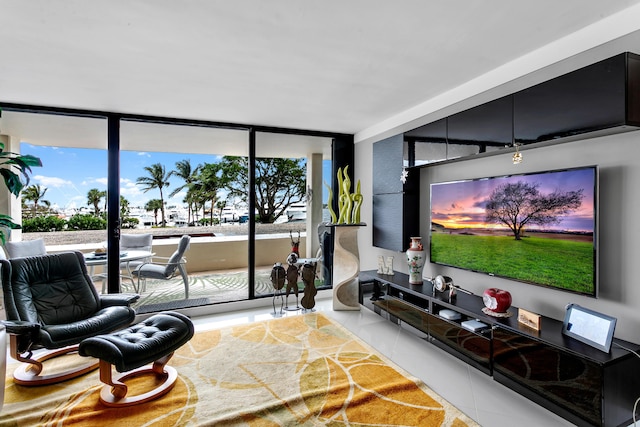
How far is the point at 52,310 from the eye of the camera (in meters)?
2.84

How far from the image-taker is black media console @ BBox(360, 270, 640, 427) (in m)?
1.80

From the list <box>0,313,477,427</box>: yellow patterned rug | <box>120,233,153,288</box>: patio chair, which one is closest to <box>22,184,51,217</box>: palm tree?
<box>120,233,153,288</box>: patio chair

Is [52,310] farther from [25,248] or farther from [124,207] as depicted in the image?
[124,207]

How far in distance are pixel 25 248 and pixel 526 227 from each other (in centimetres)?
489

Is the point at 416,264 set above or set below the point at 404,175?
below

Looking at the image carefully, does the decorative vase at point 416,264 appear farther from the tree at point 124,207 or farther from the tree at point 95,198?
the tree at point 95,198

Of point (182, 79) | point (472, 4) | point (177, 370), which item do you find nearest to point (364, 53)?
point (472, 4)

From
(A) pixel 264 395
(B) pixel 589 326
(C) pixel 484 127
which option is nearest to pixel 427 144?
(C) pixel 484 127

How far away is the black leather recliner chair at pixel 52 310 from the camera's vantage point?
2438mm

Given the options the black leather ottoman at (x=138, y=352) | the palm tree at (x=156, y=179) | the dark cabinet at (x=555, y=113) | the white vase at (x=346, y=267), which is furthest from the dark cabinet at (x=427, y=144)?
the palm tree at (x=156, y=179)

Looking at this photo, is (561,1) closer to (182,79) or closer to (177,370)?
(182,79)

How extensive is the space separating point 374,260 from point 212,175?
2551 millimetres

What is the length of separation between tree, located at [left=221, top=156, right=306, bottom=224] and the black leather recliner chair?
189cm

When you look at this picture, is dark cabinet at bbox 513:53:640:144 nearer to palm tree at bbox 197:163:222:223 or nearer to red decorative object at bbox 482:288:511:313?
red decorative object at bbox 482:288:511:313
